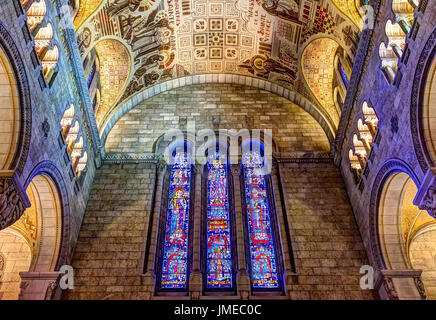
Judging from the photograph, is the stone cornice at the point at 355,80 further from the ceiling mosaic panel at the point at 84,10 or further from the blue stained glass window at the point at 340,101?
the ceiling mosaic panel at the point at 84,10

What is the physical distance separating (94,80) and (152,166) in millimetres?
3165

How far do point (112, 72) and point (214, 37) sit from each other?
3.69 m

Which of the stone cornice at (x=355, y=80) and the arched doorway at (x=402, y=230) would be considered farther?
the stone cornice at (x=355, y=80)

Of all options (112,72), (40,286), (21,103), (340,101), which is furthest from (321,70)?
(40,286)

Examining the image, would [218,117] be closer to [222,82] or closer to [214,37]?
[222,82]

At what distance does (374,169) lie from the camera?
993 cm

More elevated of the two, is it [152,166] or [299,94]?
[299,94]

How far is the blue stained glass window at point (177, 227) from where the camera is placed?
10180 mm

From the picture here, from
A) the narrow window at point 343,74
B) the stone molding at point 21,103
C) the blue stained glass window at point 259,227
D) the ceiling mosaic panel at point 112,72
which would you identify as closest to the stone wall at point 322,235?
the blue stained glass window at point 259,227

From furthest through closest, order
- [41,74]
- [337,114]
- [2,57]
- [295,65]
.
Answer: [295,65], [337,114], [41,74], [2,57]

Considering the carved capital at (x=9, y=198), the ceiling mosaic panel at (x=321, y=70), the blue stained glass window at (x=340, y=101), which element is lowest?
the carved capital at (x=9, y=198)

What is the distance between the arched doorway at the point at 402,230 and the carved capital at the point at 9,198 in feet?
25.2
